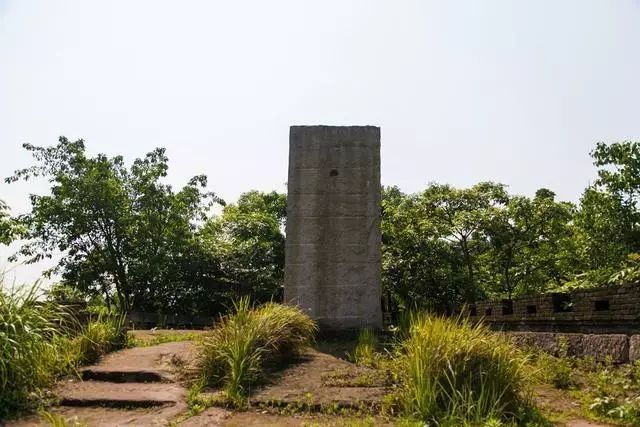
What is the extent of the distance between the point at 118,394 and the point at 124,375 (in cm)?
59

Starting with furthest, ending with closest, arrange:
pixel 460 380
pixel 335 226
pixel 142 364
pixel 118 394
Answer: pixel 335 226 < pixel 142 364 < pixel 118 394 < pixel 460 380

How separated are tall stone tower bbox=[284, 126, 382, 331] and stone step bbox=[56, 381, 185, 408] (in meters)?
3.69

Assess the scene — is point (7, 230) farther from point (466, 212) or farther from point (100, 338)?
point (466, 212)

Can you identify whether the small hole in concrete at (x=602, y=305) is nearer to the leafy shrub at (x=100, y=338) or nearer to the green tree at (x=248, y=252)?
the leafy shrub at (x=100, y=338)

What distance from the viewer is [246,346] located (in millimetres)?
5766

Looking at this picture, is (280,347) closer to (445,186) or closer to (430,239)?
(430,239)

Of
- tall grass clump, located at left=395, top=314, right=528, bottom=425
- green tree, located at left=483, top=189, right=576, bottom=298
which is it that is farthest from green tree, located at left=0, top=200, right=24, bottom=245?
green tree, located at left=483, top=189, right=576, bottom=298

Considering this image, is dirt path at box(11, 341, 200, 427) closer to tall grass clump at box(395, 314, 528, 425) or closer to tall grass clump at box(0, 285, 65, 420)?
tall grass clump at box(0, 285, 65, 420)

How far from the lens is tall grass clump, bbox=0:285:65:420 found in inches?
195

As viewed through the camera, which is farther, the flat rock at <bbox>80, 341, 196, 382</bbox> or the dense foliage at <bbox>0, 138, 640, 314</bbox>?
the dense foliage at <bbox>0, 138, 640, 314</bbox>

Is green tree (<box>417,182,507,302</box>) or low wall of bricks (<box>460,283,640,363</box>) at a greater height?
green tree (<box>417,182,507,302</box>)

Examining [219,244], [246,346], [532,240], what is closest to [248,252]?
[219,244]

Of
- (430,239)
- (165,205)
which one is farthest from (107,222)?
(430,239)

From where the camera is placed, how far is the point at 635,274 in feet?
22.7
